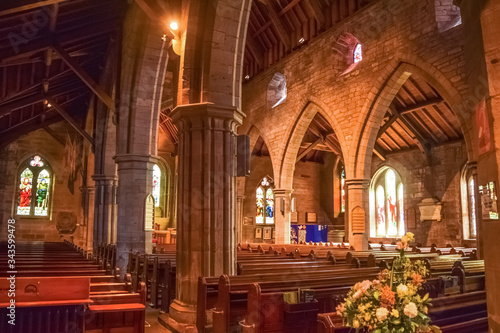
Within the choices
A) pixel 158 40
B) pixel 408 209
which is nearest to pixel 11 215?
pixel 158 40

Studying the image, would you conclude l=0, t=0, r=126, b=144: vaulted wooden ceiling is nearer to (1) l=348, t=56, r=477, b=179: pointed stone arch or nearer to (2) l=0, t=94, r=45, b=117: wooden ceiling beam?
(2) l=0, t=94, r=45, b=117: wooden ceiling beam

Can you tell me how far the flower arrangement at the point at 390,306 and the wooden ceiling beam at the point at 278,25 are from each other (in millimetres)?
14883

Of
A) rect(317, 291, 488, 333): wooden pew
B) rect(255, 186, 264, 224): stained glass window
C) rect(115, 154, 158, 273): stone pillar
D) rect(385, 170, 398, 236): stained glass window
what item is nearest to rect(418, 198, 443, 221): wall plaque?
rect(385, 170, 398, 236): stained glass window

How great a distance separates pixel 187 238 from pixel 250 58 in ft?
49.4

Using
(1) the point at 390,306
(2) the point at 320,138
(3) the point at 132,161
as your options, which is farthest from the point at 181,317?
(2) the point at 320,138

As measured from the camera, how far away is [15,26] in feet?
29.6

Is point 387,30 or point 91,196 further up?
point 387,30

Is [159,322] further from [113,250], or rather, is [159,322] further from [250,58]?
[250,58]

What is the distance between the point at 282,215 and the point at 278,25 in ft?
24.9

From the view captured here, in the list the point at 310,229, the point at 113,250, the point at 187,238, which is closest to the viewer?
the point at 187,238

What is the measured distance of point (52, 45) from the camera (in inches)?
401

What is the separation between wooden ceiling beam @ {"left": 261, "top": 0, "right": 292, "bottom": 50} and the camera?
53.2 ft

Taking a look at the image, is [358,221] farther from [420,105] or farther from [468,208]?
[468,208]

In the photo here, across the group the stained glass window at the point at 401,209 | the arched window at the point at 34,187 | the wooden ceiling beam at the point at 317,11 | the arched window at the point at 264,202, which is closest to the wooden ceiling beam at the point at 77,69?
the wooden ceiling beam at the point at 317,11
